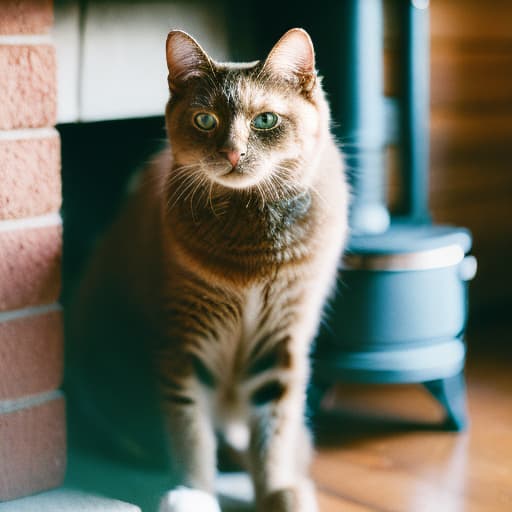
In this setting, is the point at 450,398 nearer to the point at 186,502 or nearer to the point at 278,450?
the point at 278,450

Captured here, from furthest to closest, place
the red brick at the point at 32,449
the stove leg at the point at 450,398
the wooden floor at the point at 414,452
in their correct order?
the stove leg at the point at 450,398
the wooden floor at the point at 414,452
the red brick at the point at 32,449

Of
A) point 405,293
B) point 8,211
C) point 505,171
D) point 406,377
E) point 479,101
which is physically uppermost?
point 479,101

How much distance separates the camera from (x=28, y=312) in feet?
3.59

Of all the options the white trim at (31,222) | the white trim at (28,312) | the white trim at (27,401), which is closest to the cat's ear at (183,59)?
the white trim at (31,222)

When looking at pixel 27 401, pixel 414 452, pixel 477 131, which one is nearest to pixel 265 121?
pixel 27 401

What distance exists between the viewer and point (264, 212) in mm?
1098

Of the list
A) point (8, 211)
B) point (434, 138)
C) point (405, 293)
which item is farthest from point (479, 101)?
point (8, 211)

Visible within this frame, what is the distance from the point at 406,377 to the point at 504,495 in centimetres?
28

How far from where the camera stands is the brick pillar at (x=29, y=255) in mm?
1031

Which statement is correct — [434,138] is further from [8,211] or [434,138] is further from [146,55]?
[8,211]

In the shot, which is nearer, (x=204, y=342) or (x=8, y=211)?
(x=8, y=211)

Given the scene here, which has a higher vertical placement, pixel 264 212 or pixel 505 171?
pixel 505 171

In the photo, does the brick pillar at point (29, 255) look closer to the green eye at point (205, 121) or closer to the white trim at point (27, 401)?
the white trim at point (27, 401)

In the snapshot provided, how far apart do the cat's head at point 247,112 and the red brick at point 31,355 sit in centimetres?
34
